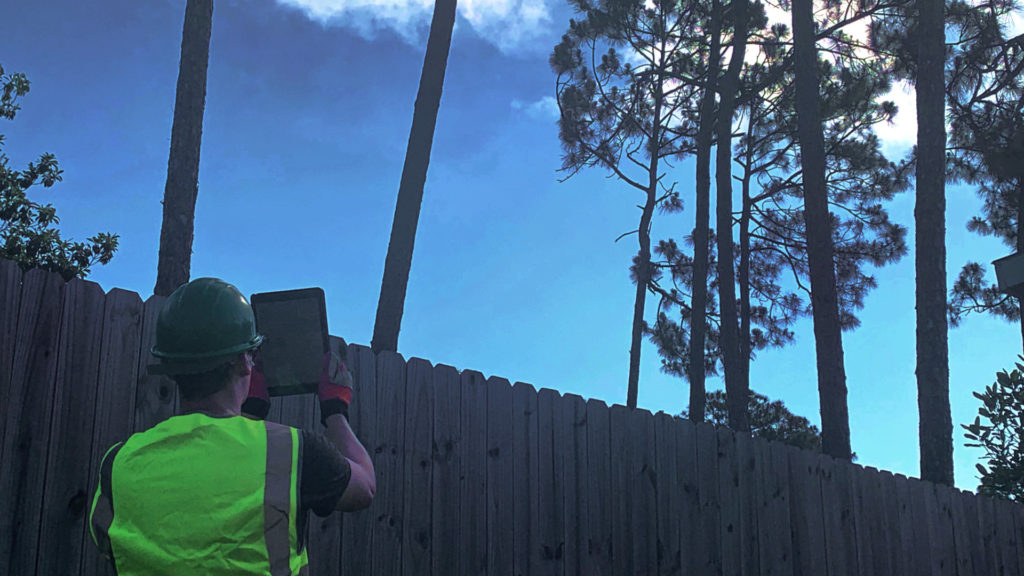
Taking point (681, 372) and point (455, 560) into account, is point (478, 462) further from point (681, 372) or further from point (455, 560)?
point (681, 372)

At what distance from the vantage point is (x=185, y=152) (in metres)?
8.33

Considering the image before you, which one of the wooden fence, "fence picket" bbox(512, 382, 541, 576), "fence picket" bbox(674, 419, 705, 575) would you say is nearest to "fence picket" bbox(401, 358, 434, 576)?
the wooden fence

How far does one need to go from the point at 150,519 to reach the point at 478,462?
3.05 m

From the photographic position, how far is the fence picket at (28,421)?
3.69 meters

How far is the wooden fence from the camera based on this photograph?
12.5 feet

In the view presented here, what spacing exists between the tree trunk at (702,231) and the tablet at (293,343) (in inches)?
594

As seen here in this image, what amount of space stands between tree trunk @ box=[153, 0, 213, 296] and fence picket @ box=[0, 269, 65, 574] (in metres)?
3.99

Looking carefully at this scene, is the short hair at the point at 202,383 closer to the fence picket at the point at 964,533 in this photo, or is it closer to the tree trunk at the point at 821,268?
the fence picket at the point at 964,533

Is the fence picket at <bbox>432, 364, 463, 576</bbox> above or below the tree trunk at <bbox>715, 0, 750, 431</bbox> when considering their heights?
below

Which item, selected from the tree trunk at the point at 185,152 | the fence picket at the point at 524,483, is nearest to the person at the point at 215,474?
the fence picket at the point at 524,483

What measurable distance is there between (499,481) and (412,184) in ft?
17.5

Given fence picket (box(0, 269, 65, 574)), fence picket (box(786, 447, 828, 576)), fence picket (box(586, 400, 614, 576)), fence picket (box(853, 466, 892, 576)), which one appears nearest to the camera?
fence picket (box(0, 269, 65, 574))

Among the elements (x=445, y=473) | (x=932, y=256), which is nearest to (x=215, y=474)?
(x=445, y=473)

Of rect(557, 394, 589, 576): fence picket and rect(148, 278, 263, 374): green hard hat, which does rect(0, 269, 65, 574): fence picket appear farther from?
rect(557, 394, 589, 576): fence picket
